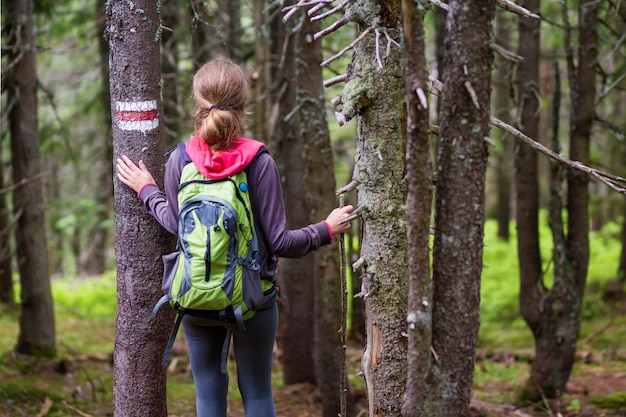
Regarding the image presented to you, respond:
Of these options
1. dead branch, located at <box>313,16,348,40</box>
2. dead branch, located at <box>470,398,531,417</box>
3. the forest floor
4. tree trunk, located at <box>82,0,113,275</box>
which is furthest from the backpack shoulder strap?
dead branch, located at <box>470,398,531,417</box>

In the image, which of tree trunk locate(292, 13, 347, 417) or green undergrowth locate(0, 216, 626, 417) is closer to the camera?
tree trunk locate(292, 13, 347, 417)

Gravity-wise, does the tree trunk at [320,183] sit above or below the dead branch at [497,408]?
above

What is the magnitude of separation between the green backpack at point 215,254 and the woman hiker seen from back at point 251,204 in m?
0.08

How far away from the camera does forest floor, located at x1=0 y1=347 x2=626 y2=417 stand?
5539 mm

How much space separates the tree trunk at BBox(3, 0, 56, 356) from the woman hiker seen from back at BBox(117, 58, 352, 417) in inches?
179

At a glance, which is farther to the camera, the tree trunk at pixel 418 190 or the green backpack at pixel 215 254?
the green backpack at pixel 215 254

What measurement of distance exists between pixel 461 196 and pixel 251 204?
112 cm

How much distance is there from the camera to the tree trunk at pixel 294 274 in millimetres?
7180

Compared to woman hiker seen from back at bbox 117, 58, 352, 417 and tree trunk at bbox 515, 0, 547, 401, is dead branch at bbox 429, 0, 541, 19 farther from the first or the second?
tree trunk at bbox 515, 0, 547, 401

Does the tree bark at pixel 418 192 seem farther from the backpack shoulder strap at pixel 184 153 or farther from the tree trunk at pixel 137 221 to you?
the tree trunk at pixel 137 221

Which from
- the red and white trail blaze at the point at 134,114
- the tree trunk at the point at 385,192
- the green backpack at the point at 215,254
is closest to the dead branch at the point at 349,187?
the tree trunk at the point at 385,192

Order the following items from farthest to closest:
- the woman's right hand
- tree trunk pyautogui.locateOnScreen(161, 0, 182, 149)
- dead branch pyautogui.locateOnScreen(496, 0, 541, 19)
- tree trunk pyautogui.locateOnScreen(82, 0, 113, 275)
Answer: tree trunk pyautogui.locateOnScreen(82, 0, 113, 275), tree trunk pyautogui.locateOnScreen(161, 0, 182, 149), the woman's right hand, dead branch pyautogui.locateOnScreen(496, 0, 541, 19)

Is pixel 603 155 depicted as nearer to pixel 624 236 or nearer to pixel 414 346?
pixel 624 236

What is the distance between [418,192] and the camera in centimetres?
247
